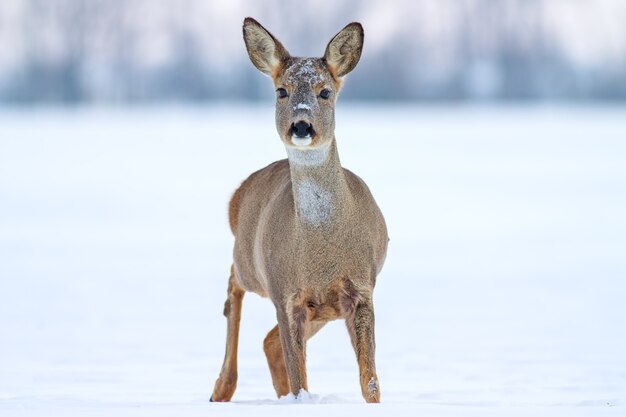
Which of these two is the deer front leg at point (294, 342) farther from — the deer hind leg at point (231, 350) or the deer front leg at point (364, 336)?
the deer hind leg at point (231, 350)

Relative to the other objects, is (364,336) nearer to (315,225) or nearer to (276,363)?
(315,225)

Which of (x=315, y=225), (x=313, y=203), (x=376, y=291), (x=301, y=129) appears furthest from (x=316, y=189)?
(x=376, y=291)

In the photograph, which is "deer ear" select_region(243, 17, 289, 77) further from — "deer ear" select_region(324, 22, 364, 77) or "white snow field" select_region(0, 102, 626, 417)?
"white snow field" select_region(0, 102, 626, 417)

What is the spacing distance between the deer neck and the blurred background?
0.85m

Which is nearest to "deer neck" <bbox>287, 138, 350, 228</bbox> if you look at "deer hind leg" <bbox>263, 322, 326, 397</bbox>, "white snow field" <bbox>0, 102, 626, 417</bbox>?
"white snow field" <bbox>0, 102, 626, 417</bbox>

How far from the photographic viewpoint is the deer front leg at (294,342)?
6312 mm

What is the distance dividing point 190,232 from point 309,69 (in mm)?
11298

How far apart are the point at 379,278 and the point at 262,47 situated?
6.96 metres

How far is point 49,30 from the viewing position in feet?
234

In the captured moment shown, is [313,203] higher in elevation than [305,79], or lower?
lower

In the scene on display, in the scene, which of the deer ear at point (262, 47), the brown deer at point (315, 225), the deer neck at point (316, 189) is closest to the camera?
the brown deer at point (315, 225)

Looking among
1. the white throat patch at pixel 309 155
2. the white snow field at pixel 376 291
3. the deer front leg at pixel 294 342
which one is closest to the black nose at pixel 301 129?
the white throat patch at pixel 309 155

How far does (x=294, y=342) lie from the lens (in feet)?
20.9

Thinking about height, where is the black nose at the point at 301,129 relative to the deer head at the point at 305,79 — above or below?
below
